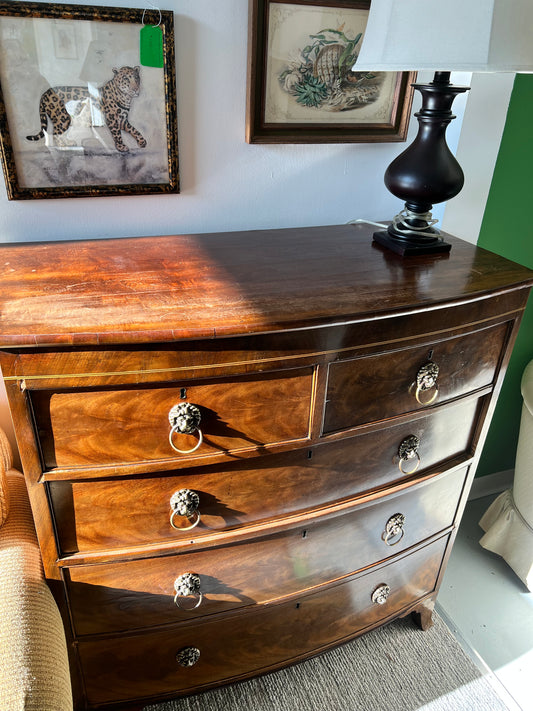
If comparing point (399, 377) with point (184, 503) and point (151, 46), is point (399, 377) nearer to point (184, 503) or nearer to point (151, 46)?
point (184, 503)

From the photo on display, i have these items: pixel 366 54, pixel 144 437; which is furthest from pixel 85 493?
pixel 366 54

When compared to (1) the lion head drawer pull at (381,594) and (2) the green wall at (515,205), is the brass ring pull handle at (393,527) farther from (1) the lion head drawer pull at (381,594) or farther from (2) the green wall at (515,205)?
(2) the green wall at (515,205)

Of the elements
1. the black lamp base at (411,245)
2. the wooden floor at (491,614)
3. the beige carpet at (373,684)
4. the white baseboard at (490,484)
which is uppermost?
the black lamp base at (411,245)

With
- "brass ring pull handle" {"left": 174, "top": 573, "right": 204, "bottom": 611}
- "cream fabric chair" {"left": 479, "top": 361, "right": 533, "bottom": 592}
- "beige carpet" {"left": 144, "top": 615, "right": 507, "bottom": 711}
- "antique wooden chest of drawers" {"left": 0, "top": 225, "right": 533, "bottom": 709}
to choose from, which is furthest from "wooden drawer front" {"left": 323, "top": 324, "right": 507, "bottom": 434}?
"beige carpet" {"left": 144, "top": 615, "right": 507, "bottom": 711}

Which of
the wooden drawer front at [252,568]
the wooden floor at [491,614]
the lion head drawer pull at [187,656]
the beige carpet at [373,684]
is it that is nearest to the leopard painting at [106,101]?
the wooden drawer front at [252,568]

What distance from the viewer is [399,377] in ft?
3.38

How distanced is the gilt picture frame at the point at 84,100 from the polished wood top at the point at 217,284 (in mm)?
141

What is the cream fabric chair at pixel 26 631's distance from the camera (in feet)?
2.70

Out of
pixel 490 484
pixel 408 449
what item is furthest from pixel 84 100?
pixel 490 484

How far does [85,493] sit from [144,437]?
15 cm

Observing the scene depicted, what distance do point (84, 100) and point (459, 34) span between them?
0.71m

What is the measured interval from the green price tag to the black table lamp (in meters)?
0.40

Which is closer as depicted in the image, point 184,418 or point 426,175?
point 184,418

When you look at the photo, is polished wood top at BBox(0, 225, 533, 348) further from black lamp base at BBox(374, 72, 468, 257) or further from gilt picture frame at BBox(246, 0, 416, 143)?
gilt picture frame at BBox(246, 0, 416, 143)
